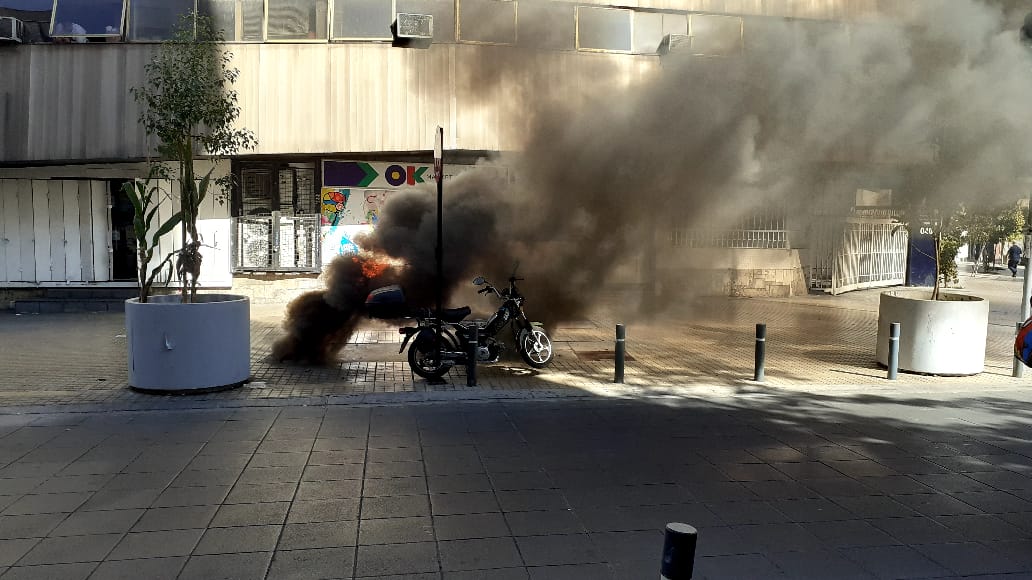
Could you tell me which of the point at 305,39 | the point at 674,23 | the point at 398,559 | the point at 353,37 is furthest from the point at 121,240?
the point at 398,559

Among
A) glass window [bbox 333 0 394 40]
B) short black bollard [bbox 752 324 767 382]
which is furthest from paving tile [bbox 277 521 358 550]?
glass window [bbox 333 0 394 40]

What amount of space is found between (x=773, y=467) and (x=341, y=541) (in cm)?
298

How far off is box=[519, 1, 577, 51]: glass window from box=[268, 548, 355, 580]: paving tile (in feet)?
27.9

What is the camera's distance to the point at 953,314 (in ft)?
26.4

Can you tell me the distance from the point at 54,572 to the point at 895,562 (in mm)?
4041

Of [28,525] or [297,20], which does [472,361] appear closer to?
[28,525]

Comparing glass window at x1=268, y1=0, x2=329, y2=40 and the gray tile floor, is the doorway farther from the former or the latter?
the gray tile floor

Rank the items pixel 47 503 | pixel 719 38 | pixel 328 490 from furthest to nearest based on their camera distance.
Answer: pixel 719 38
pixel 328 490
pixel 47 503

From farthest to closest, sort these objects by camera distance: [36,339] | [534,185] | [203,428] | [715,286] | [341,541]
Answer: [715,286], [36,339], [534,185], [203,428], [341,541]

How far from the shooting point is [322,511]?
4051 millimetres

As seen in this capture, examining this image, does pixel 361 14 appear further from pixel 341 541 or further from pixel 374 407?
pixel 341 541

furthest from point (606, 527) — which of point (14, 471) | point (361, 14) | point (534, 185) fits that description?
point (361, 14)

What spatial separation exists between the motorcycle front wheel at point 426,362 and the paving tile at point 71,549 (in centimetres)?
402

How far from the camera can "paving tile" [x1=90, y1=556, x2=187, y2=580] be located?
3254 mm
